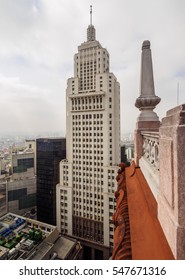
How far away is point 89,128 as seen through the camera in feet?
116

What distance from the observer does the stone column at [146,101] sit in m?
5.36

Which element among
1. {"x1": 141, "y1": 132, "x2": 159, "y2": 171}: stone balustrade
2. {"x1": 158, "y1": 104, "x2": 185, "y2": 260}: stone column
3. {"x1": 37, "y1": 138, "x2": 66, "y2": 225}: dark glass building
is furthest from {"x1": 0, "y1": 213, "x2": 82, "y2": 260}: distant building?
{"x1": 158, "y1": 104, "x2": 185, "y2": 260}: stone column

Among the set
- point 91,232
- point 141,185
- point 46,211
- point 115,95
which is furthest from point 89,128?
point 141,185

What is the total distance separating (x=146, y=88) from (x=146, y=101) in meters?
0.47

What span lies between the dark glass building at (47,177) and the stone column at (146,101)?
1608 inches

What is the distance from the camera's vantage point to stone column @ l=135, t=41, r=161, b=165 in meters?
5.36

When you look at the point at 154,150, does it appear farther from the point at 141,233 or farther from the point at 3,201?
the point at 3,201

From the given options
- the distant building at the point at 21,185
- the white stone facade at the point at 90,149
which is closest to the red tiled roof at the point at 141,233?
the white stone facade at the point at 90,149

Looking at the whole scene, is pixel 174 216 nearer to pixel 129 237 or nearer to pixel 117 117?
pixel 129 237

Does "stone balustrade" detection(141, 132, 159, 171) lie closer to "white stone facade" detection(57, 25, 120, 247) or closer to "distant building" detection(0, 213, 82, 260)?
"distant building" detection(0, 213, 82, 260)

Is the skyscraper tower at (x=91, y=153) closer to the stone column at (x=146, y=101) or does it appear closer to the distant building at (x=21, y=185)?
the distant building at (x=21, y=185)

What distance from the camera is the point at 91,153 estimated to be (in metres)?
35.3

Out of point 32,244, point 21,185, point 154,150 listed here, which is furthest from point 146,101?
point 21,185

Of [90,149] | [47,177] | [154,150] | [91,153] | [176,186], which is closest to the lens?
[176,186]
